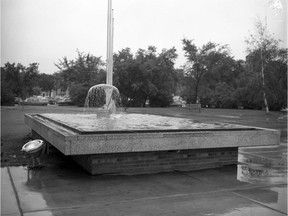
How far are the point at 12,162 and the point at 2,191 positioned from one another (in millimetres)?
2115

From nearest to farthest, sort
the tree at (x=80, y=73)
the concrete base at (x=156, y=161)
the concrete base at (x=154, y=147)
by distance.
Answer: the concrete base at (x=154, y=147) → the concrete base at (x=156, y=161) → the tree at (x=80, y=73)

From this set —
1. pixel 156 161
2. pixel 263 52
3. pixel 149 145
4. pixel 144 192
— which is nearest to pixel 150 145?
pixel 149 145

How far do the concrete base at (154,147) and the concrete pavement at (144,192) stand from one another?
Result: 280 millimetres

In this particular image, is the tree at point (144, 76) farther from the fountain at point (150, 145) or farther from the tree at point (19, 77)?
the fountain at point (150, 145)

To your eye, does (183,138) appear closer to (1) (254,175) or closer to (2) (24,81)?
(1) (254,175)

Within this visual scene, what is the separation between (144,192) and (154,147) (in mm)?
1110

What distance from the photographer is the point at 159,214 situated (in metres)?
4.15

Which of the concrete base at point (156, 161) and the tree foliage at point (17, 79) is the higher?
the tree foliage at point (17, 79)

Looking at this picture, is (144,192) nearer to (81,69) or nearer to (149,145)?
(149,145)

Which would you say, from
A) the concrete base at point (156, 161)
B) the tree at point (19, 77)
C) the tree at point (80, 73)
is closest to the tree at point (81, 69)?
the tree at point (80, 73)

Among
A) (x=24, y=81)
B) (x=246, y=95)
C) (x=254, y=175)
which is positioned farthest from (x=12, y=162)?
(x=246, y=95)

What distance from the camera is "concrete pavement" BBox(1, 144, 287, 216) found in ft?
14.1

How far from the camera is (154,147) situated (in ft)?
19.8

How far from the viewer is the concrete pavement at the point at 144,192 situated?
4.31m
